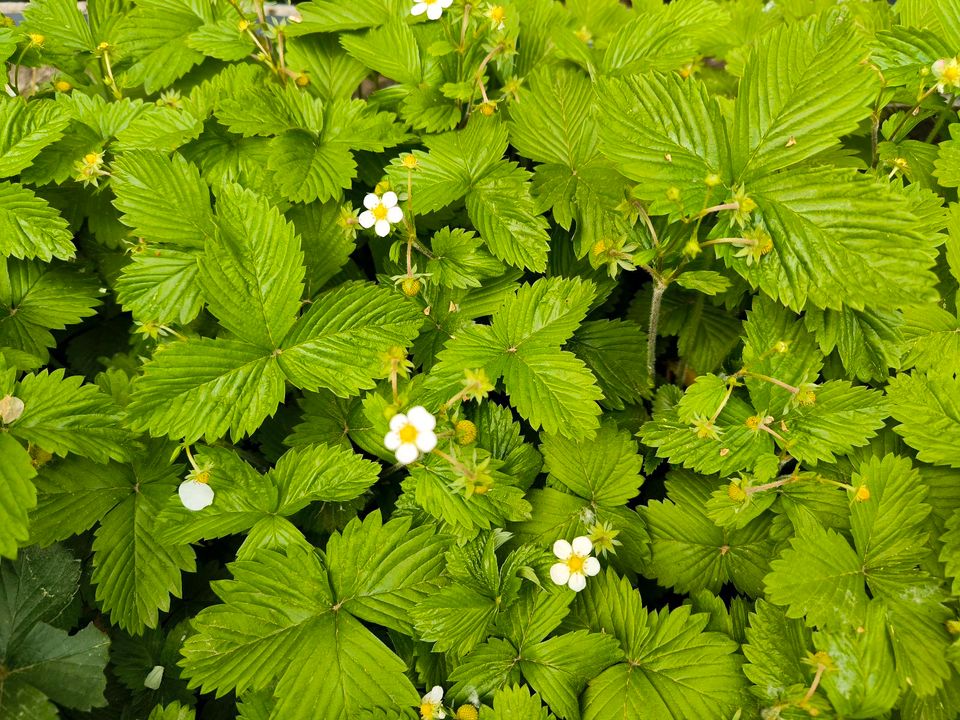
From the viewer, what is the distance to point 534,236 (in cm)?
177

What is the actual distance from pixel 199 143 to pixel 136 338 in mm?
643

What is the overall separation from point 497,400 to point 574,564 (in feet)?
2.25

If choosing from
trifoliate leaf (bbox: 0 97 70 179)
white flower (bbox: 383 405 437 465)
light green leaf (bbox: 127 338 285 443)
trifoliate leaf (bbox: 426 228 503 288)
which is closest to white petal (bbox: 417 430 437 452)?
white flower (bbox: 383 405 437 465)

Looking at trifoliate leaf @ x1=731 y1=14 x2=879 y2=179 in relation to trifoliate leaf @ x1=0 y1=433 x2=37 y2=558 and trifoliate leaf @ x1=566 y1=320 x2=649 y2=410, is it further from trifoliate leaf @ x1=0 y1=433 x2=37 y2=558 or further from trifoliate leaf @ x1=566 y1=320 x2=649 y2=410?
trifoliate leaf @ x1=0 y1=433 x2=37 y2=558

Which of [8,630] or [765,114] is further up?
[765,114]

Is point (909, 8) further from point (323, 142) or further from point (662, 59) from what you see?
point (323, 142)

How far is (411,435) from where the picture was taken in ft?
4.26

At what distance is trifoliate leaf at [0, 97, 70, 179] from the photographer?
72.3 inches

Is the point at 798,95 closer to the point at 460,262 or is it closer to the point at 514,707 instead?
the point at 460,262

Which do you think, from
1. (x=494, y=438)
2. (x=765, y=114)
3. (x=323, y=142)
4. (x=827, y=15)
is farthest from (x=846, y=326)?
(x=323, y=142)

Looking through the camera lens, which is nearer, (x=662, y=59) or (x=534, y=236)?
(x=534, y=236)

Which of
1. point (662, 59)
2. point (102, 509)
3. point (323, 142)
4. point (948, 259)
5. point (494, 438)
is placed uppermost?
point (662, 59)

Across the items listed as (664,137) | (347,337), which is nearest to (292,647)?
(347,337)

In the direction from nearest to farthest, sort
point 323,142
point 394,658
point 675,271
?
point 394,658, point 675,271, point 323,142
